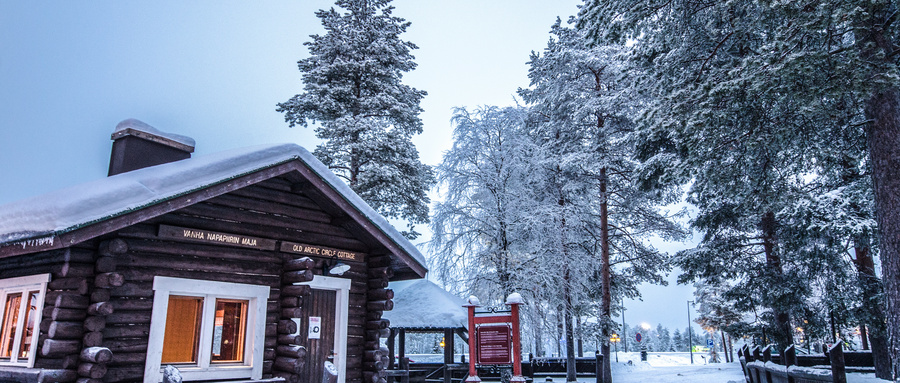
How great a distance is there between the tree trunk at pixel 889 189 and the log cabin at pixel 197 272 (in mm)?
8808

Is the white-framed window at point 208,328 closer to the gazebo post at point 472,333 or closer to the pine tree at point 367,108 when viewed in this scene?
the gazebo post at point 472,333

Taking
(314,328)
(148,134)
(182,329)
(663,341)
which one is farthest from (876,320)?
(663,341)

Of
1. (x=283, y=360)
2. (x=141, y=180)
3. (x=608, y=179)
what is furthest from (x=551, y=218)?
(x=141, y=180)

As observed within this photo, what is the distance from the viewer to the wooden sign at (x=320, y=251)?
10469 mm

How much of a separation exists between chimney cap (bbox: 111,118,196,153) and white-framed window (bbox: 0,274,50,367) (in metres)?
3.55

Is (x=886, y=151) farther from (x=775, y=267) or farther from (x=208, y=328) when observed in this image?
(x=208, y=328)

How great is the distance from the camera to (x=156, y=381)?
8547mm

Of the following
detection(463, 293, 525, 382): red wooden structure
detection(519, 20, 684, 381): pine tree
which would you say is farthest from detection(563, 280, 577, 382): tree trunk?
detection(463, 293, 525, 382): red wooden structure

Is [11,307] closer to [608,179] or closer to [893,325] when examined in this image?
[893,325]

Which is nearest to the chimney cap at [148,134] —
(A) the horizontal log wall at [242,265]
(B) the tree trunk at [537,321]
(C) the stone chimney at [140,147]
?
(C) the stone chimney at [140,147]

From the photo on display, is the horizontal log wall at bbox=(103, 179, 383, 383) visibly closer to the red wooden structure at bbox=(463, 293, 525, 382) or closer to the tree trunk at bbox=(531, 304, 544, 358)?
the red wooden structure at bbox=(463, 293, 525, 382)

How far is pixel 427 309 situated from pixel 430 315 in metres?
0.50

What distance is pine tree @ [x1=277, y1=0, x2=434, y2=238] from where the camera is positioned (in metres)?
21.9

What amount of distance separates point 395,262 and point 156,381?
5.30 meters
